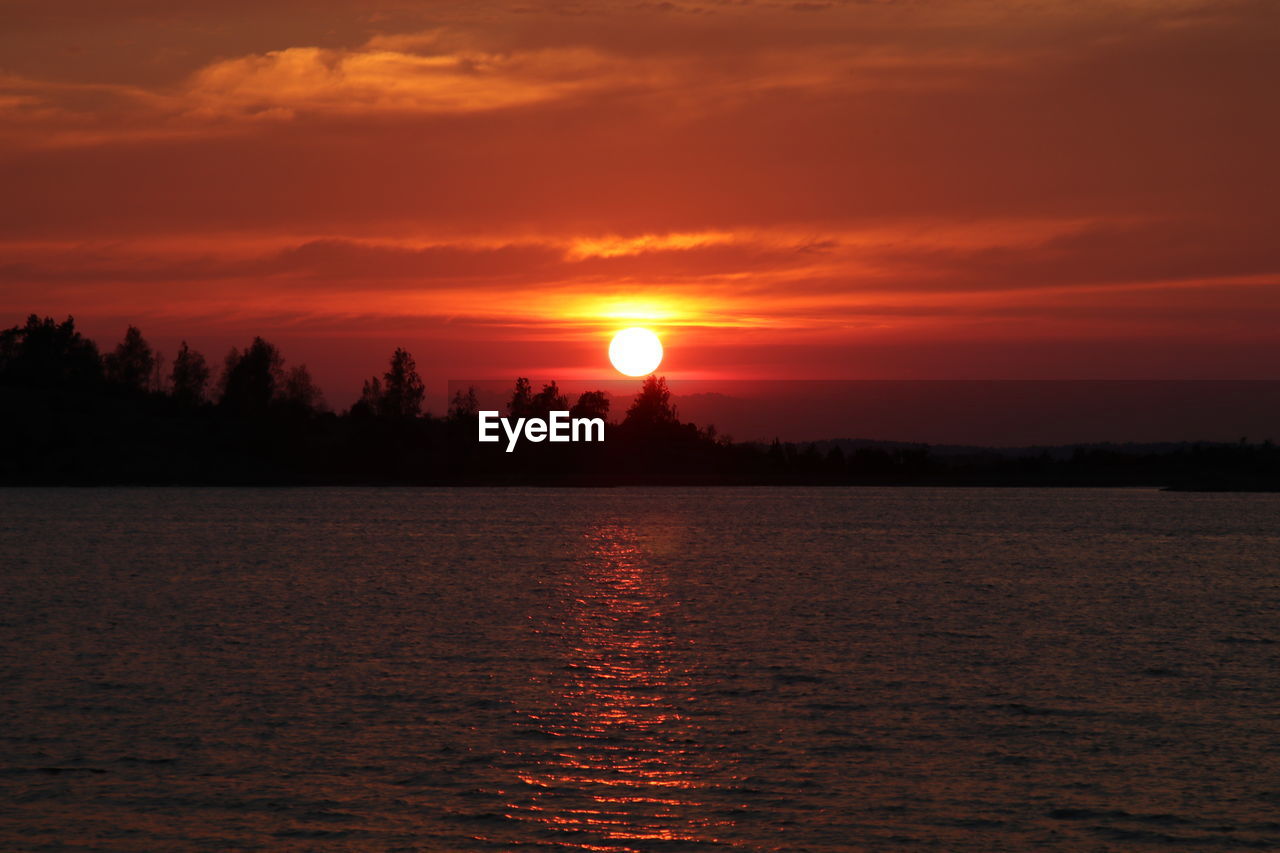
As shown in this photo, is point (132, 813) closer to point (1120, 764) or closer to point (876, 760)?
point (876, 760)

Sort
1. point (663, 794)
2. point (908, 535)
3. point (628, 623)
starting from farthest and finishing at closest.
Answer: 1. point (908, 535)
2. point (628, 623)
3. point (663, 794)

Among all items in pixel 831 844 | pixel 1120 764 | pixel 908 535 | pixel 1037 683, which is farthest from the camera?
pixel 908 535

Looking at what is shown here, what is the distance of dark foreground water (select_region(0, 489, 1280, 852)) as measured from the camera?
26156mm

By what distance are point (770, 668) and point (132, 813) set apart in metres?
25.9

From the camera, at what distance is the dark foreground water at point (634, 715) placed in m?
26.2

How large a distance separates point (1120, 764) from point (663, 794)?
11713mm

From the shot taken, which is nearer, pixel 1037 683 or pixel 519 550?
pixel 1037 683

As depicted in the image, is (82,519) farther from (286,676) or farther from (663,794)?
(663,794)

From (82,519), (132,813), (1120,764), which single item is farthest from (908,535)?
(132,813)

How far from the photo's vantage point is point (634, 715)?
1494 inches

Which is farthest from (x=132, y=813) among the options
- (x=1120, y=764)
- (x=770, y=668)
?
(x=770, y=668)

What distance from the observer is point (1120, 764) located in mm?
31469

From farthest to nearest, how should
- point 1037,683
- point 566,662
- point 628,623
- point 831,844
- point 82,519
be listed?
point 82,519, point 628,623, point 566,662, point 1037,683, point 831,844

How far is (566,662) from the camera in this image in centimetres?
4916
